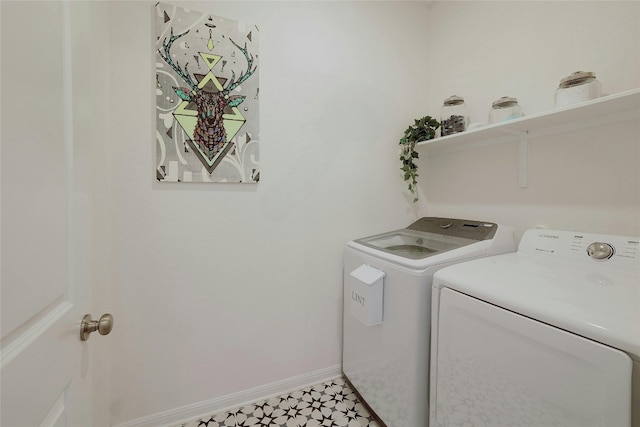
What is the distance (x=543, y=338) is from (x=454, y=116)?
4.56 feet

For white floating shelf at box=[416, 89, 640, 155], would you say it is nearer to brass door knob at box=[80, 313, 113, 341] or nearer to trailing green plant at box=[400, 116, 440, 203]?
trailing green plant at box=[400, 116, 440, 203]

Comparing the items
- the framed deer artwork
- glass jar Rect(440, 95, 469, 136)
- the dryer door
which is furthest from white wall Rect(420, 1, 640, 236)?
the framed deer artwork

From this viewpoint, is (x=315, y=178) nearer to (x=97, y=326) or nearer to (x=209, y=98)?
(x=209, y=98)

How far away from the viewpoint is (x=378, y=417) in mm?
1411

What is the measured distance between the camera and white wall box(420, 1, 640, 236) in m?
1.11

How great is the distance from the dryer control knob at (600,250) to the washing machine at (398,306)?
1.07 feet

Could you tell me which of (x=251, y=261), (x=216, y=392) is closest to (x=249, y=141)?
(x=251, y=261)

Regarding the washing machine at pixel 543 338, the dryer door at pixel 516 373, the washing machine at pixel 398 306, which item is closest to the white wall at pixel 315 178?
the washing machine at pixel 398 306

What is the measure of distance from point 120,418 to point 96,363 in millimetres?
382

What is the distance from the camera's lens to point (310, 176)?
1637mm

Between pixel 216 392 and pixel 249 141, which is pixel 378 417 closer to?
pixel 216 392

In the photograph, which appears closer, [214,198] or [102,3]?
[102,3]

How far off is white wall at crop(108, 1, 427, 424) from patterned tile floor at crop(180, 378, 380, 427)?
0.12 m

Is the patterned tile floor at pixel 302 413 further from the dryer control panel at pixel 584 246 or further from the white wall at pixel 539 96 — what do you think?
the white wall at pixel 539 96
